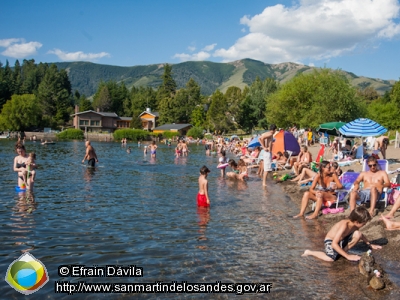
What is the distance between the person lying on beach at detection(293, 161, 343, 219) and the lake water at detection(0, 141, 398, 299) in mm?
707

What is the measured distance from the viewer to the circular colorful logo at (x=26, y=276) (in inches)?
219

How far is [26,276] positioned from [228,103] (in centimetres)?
8453

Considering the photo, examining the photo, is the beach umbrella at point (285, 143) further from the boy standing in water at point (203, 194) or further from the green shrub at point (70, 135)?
the green shrub at point (70, 135)

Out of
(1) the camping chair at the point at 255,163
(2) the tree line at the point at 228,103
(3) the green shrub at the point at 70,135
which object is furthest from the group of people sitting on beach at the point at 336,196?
(3) the green shrub at the point at 70,135

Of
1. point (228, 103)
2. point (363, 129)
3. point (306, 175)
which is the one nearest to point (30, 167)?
point (306, 175)

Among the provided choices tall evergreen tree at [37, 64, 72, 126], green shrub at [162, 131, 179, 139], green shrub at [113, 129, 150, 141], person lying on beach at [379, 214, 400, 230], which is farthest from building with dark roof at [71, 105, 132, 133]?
person lying on beach at [379, 214, 400, 230]

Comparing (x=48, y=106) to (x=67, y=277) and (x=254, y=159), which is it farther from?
(x=67, y=277)

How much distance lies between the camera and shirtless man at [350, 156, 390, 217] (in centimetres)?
934

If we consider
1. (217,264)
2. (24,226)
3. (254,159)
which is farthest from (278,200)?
(254,159)

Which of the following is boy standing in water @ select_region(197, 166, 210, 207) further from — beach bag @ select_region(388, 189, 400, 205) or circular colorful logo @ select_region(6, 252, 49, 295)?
circular colorful logo @ select_region(6, 252, 49, 295)

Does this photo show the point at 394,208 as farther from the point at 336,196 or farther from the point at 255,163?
the point at 255,163

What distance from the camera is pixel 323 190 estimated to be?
1061 centimetres

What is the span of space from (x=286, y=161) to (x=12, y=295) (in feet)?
60.8

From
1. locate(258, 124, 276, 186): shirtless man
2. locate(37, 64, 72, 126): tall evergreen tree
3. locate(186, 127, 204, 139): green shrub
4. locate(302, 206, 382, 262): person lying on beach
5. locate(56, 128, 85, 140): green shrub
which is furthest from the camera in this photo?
locate(37, 64, 72, 126): tall evergreen tree
